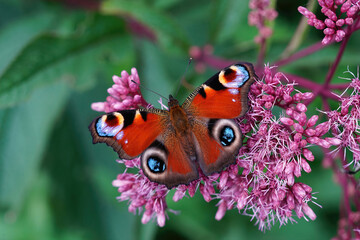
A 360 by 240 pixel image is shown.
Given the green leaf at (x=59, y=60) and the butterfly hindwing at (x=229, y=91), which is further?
the green leaf at (x=59, y=60)

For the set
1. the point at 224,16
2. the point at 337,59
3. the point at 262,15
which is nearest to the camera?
the point at 337,59

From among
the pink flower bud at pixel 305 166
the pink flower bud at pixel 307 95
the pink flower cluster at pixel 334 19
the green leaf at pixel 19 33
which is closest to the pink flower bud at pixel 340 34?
the pink flower cluster at pixel 334 19

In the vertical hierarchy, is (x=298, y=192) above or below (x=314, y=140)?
below

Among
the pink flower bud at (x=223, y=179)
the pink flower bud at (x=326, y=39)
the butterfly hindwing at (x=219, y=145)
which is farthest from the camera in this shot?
the pink flower bud at (x=326, y=39)

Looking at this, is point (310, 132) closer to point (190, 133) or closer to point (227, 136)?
point (227, 136)

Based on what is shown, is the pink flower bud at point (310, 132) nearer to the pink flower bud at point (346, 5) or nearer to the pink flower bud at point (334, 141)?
the pink flower bud at point (334, 141)

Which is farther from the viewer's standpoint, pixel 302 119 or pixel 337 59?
pixel 337 59

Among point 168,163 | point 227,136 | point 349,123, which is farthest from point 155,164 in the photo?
point 349,123
